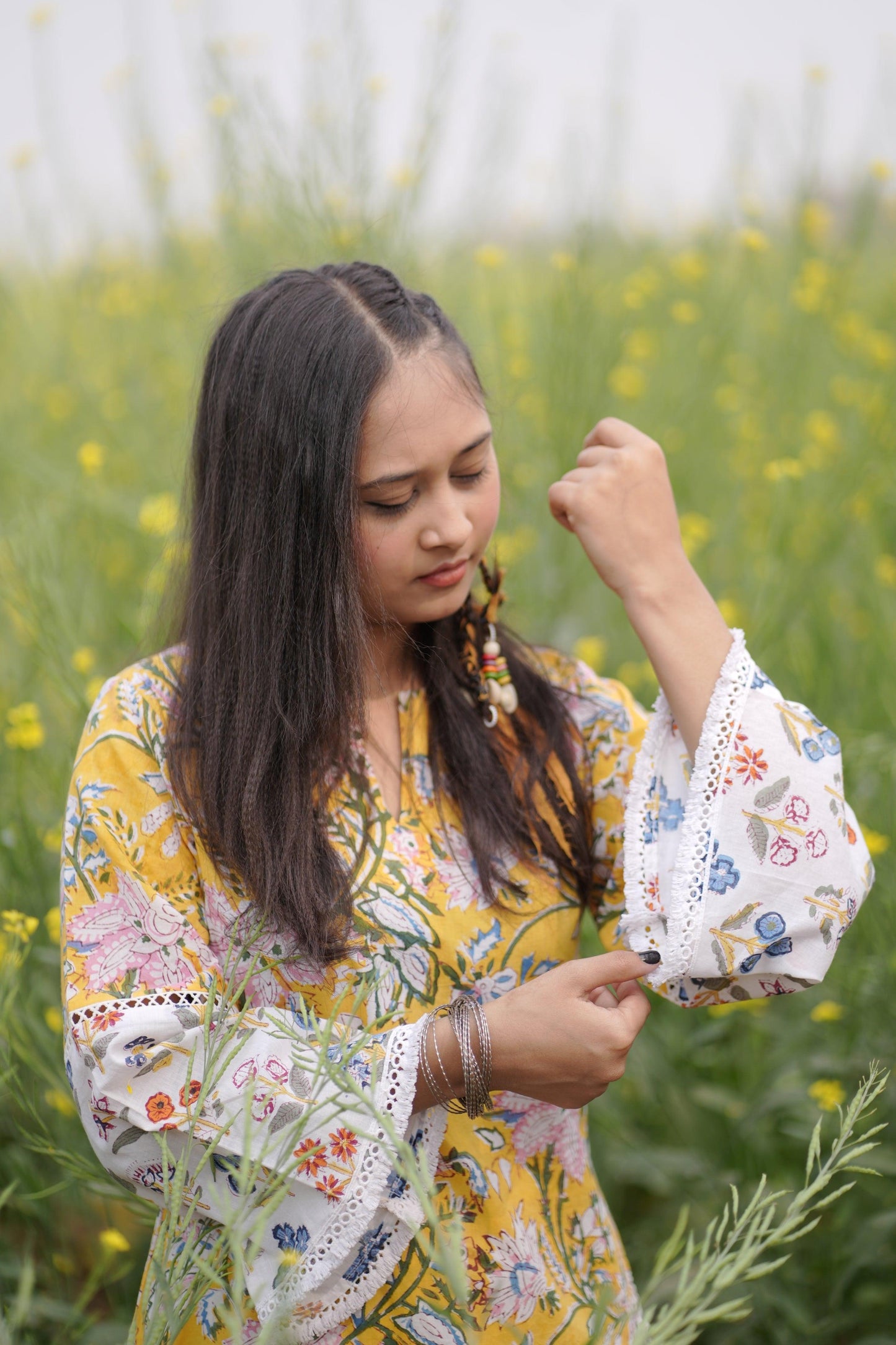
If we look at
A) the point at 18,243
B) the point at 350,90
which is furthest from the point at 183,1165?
the point at 18,243

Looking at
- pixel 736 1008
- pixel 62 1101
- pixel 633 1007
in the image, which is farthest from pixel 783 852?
pixel 62 1101

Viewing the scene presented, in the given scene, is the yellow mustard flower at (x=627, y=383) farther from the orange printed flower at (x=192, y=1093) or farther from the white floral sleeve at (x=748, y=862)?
the orange printed flower at (x=192, y=1093)

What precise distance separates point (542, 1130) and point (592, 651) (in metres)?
0.90

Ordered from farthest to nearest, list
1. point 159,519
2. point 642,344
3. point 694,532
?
1. point 642,344
2. point 694,532
3. point 159,519

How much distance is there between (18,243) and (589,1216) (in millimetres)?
2544

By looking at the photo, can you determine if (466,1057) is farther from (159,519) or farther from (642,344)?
(642,344)

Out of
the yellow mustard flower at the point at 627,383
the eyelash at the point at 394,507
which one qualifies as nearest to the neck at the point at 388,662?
the eyelash at the point at 394,507

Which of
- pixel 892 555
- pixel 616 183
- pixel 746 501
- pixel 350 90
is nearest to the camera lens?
pixel 350 90

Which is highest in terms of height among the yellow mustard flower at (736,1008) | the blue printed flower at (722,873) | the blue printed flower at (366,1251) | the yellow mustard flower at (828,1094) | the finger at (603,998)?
the blue printed flower at (722,873)

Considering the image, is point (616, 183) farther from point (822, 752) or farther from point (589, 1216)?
point (589, 1216)

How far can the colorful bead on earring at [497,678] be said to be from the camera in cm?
100

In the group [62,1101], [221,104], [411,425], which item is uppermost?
[221,104]

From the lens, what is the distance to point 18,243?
2.65 metres

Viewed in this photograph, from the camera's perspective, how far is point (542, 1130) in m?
0.94
